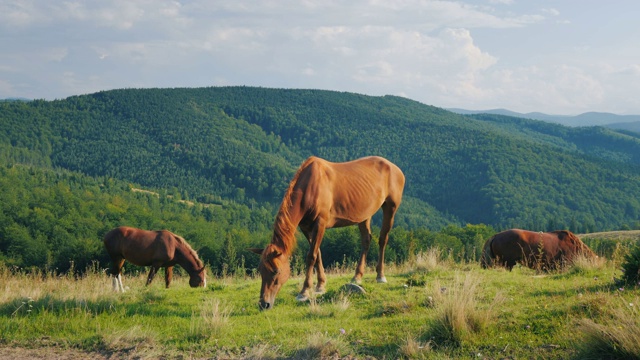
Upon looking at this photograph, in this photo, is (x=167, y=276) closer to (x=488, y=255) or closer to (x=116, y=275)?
(x=116, y=275)

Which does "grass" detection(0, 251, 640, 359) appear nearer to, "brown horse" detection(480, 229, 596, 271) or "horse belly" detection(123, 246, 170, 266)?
"brown horse" detection(480, 229, 596, 271)

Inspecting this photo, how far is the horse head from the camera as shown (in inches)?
275

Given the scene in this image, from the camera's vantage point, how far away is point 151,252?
12.2 metres

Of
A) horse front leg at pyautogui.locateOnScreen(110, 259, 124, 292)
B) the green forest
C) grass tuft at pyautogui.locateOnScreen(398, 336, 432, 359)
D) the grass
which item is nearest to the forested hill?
the green forest

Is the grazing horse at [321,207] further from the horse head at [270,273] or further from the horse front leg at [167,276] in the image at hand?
the horse front leg at [167,276]

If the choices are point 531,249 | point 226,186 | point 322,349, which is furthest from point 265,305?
point 226,186

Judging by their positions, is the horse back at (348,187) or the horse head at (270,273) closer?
the horse head at (270,273)

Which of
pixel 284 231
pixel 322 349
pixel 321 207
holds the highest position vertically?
pixel 321 207

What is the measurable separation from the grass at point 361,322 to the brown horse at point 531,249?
2.19 meters

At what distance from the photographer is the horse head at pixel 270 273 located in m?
6.99

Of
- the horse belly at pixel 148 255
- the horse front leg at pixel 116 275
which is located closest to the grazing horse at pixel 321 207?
the horse front leg at pixel 116 275

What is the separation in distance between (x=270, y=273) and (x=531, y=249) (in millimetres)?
6814

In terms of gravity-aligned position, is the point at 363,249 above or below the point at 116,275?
above

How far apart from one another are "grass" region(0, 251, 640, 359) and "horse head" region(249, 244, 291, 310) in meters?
0.26
